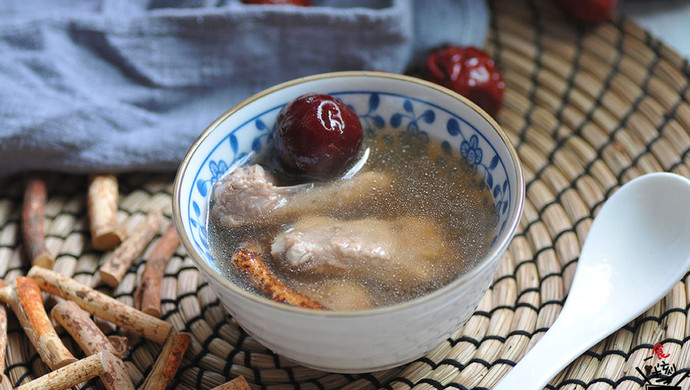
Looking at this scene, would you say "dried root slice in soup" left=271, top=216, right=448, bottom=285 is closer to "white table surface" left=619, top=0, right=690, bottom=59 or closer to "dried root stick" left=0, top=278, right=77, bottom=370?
"dried root stick" left=0, top=278, right=77, bottom=370

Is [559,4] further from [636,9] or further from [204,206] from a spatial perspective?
[204,206]

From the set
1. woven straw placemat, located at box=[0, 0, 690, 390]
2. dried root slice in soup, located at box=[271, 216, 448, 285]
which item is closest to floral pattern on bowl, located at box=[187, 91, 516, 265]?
dried root slice in soup, located at box=[271, 216, 448, 285]

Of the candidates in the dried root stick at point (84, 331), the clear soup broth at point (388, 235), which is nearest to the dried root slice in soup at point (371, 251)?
the clear soup broth at point (388, 235)

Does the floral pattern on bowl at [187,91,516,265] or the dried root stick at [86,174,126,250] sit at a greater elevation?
the floral pattern on bowl at [187,91,516,265]

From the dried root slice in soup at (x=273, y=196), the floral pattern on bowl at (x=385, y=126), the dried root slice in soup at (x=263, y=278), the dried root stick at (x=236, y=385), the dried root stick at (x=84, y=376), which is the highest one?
the floral pattern on bowl at (x=385, y=126)

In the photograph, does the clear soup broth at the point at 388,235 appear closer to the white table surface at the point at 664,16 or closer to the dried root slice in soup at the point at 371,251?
the dried root slice in soup at the point at 371,251

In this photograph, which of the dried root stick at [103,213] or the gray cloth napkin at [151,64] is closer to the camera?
the dried root stick at [103,213]

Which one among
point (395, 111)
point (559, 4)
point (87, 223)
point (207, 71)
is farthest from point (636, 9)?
point (87, 223)
